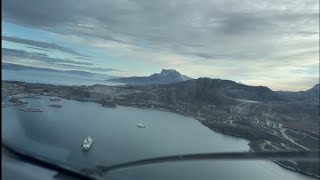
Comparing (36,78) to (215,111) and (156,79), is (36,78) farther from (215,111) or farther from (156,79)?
(156,79)

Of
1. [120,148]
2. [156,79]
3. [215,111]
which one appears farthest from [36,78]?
[156,79]

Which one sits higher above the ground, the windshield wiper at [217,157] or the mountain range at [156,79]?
the mountain range at [156,79]

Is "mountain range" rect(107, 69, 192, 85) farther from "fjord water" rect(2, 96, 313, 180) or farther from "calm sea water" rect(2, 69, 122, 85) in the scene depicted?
"fjord water" rect(2, 96, 313, 180)

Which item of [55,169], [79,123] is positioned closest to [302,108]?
[79,123]

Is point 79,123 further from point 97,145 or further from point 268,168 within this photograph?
point 268,168

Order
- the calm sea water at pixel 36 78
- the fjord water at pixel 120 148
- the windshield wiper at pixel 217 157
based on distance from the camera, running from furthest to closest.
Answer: the calm sea water at pixel 36 78, the fjord water at pixel 120 148, the windshield wiper at pixel 217 157

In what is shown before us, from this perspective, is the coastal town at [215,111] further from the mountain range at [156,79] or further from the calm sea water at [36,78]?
the mountain range at [156,79]

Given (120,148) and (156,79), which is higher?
(156,79)

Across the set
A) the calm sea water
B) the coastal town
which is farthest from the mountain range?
the coastal town

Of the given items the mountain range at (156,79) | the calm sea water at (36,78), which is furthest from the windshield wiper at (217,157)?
the mountain range at (156,79)

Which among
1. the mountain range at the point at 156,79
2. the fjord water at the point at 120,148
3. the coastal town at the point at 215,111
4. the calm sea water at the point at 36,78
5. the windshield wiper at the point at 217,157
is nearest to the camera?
the windshield wiper at the point at 217,157

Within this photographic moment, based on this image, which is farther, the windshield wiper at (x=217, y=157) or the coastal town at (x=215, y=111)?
the coastal town at (x=215, y=111)
